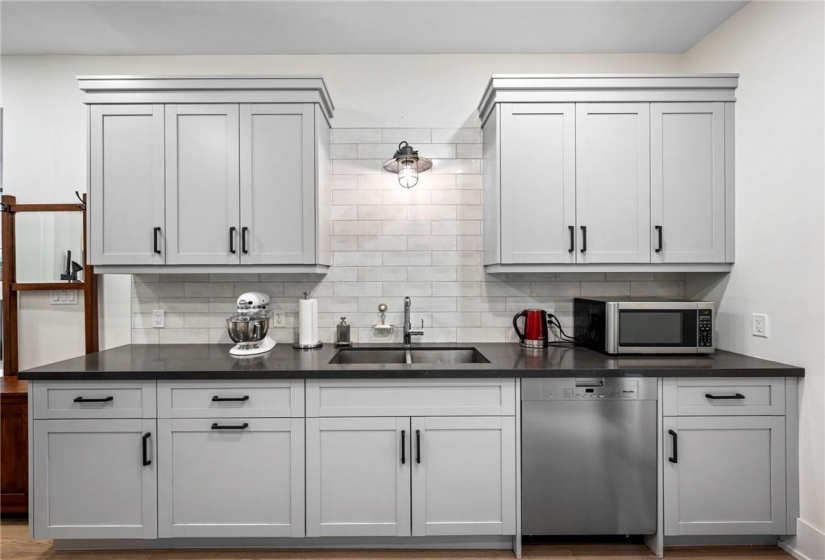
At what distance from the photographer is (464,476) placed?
2.05 meters

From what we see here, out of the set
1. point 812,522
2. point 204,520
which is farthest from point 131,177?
point 812,522

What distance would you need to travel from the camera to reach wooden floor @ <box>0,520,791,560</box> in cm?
208

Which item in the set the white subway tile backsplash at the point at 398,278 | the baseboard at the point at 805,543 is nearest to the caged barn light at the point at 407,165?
the white subway tile backsplash at the point at 398,278

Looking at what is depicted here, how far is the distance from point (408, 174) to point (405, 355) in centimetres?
104

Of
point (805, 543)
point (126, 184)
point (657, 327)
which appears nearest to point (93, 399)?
point (126, 184)

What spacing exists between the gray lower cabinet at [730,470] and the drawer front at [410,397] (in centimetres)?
79

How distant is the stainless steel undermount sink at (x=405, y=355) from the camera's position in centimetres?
262

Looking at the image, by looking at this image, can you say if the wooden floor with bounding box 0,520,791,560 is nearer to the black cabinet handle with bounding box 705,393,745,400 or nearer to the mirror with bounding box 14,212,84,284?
the black cabinet handle with bounding box 705,393,745,400

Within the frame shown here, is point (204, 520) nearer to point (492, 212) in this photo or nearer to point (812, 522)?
point (492, 212)

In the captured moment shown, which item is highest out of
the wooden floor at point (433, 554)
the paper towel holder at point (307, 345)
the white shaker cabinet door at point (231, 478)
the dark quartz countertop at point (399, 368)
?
the paper towel holder at point (307, 345)

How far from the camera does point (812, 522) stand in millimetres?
1991

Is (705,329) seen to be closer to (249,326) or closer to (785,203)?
(785,203)

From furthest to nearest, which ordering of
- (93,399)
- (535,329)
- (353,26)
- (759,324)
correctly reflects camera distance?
(535,329) → (353,26) → (759,324) → (93,399)

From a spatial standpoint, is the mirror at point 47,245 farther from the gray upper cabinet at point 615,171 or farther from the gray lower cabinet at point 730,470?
the gray lower cabinet at point 730,470
